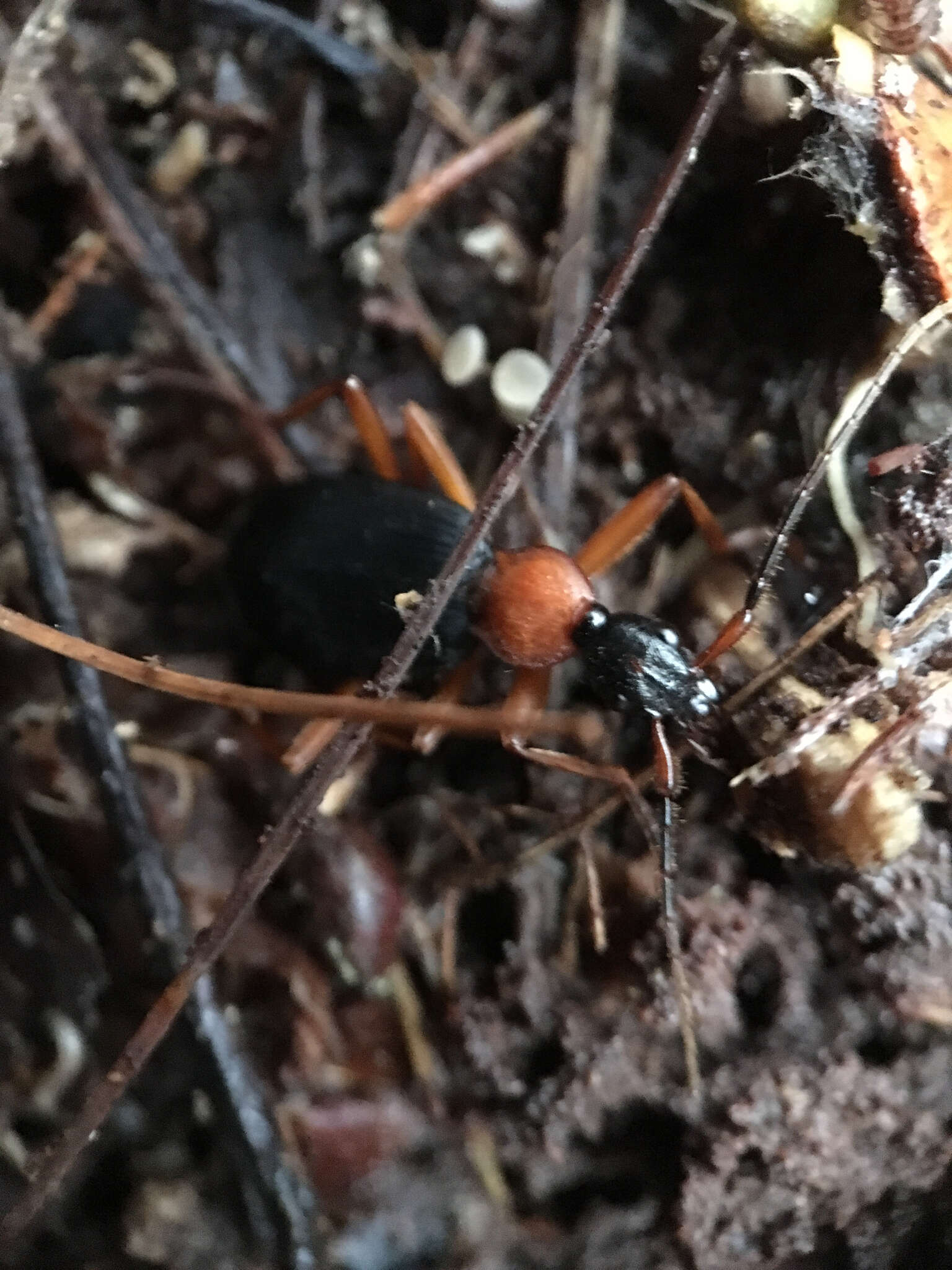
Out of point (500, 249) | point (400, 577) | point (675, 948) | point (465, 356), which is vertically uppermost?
point (500, 249)

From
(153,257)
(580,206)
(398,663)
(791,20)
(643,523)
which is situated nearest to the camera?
(398,663)

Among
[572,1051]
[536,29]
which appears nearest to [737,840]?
[572,1051]

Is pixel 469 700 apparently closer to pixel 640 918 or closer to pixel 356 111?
pixel 640 918

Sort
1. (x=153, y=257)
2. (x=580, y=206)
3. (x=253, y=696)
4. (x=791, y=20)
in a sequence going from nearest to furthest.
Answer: (x=253, y=696) < (x=791, y=20) < (x=580, y=206) < (x=153, y=257)

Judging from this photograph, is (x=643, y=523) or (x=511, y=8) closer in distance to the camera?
(x=643, y=523)

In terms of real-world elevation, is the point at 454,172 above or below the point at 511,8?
below

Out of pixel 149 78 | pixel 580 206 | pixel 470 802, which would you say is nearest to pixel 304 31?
pixel 149 78

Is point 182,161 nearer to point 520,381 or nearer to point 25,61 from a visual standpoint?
point 25,61

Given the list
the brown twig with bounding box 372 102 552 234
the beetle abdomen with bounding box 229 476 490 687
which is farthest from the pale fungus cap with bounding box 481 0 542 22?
the beetle abdomen with bounding box 229 476 490 687
